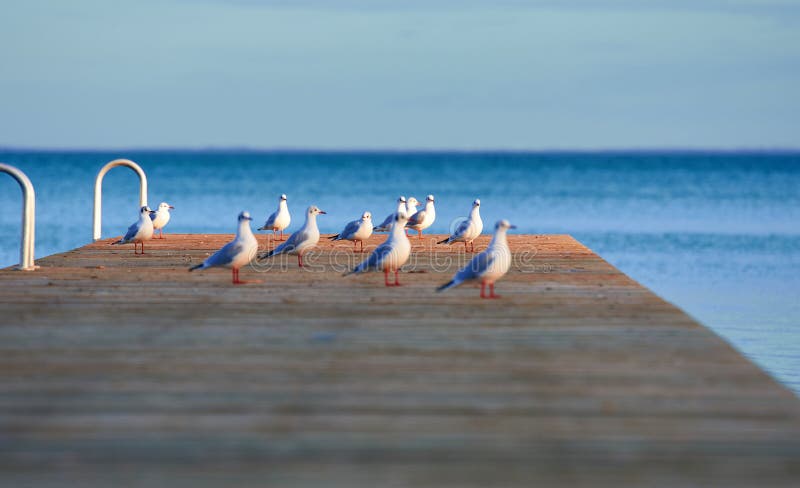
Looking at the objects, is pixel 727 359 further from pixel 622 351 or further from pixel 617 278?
pixel 617 278

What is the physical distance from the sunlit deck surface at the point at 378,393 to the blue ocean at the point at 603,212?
511cm

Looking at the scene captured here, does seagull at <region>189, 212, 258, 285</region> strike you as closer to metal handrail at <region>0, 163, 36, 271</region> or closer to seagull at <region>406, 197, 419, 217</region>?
metal handrail at <region>0, 163, 36, 271</region>

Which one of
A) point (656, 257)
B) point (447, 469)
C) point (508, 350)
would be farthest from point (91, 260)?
point (656, 257)

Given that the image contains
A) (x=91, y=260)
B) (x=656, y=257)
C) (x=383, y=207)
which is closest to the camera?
(x=91, y=260)

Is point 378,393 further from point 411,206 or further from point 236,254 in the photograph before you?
point 411,206

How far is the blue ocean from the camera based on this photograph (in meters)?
18.7

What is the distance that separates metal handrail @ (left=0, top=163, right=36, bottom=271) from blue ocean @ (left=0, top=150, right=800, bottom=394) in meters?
7.67

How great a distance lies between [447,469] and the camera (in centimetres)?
429

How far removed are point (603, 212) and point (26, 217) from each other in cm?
3718

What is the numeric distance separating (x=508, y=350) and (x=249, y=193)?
54192mm

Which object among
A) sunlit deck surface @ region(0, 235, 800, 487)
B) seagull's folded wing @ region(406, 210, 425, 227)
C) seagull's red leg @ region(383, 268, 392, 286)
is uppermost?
seagull's folded wing @ region(406, 210, 425, 227)

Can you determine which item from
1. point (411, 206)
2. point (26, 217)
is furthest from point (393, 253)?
point (411, 206)

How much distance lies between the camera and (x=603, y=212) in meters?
45.5

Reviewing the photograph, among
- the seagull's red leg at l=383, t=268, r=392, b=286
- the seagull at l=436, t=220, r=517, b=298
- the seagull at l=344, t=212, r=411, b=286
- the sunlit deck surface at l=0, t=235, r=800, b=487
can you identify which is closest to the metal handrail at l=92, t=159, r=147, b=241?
the sunlit deck surface at l=0, t=235, r=800, b=487
